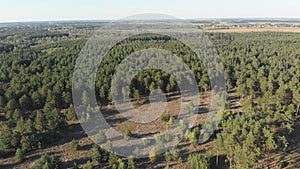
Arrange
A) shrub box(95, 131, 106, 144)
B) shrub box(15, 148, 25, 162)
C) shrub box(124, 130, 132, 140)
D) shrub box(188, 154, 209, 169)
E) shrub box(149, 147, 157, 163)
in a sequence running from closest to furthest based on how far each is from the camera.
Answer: shrub box(188, 154, 209, 169), shrub box(149, 147, 157, 163), shrub box(15, 148, 25, 162), shrub box(95, 131, 106, 144), shrub box(124, 130, 132, 140)

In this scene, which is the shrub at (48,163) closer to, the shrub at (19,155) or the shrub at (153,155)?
the shrub at (19,155)

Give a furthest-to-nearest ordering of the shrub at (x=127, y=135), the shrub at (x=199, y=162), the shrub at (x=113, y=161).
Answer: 1. the shrub at (x=127, y=135)
2. the shrub at (x=113, y=161)
3. the shrub at (x=199, y=162)

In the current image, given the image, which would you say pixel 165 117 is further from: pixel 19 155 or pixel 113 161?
pixel 19 155

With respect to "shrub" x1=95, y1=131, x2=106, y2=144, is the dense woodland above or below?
above

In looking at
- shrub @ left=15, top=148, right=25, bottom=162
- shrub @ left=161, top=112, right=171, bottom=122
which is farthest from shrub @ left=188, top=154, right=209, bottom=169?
shrub @ left=15, top=148, right=25, bottom=162

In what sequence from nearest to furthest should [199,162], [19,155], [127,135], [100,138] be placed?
1. [199,162]
2. [19,155]
3. [100,138]
4. [127,135]

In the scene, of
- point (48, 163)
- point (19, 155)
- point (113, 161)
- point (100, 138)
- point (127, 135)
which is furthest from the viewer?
point (127, 135)

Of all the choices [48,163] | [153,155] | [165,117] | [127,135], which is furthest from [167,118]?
[48,163]

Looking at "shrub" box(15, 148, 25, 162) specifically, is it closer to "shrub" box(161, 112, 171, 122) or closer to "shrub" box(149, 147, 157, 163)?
"shrub" box(149, 147, 157, 163)

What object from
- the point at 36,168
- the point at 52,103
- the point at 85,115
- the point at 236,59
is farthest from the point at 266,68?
the point at 36,168

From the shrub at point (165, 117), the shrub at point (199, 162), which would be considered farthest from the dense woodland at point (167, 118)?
the shrub at point (165, 117)

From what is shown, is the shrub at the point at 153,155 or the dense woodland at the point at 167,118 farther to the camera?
the shrub at the point at 153,155
